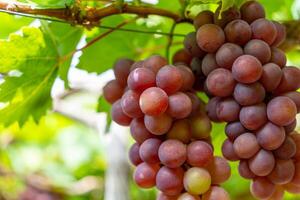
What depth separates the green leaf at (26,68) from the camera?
97 centimetres

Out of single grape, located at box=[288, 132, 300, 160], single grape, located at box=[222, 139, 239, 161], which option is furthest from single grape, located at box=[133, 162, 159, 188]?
single grape, located at box=[288, 132, 300, 160]

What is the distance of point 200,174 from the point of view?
77 cm

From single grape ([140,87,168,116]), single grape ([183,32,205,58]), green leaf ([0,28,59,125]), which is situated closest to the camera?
single grape ([140,87,168,116])

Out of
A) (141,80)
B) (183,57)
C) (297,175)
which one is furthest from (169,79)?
(297,175)

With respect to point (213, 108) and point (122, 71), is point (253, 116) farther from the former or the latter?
point (122, 71)

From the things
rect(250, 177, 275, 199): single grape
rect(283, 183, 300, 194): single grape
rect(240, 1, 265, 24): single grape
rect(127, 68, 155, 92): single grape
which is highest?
rect(240, 1, 265, 24): single grape

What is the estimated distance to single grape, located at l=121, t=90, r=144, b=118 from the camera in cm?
80

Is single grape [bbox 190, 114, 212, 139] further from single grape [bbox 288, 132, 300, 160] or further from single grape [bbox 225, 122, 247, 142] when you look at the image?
single grape [bbox 288, 132, 300, 160]

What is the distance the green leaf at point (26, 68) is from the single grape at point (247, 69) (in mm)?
382

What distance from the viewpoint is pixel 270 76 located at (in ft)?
2.57

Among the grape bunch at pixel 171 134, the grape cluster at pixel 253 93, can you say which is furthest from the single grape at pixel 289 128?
the grape bunch at pixel 171 134

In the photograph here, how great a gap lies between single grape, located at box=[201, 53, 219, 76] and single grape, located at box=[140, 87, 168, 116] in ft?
0.29

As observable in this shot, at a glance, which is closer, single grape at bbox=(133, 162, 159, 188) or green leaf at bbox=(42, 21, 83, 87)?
single grape at bbox=(133, 162, 159, 188)

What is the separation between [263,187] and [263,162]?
0.06m
